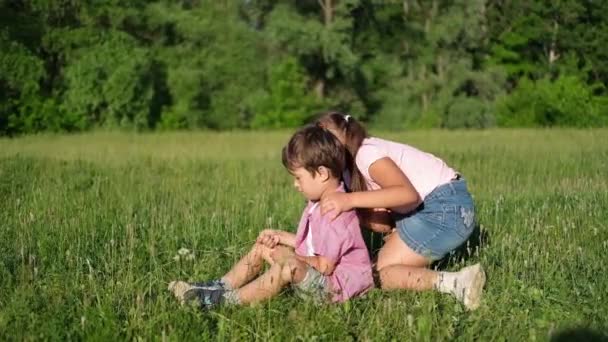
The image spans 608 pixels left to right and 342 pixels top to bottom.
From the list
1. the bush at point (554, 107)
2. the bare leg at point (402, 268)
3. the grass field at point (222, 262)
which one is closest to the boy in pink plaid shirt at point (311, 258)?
the grass field at point (222, 262)

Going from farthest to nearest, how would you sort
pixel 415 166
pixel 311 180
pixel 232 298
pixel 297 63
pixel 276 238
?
pixel 297 63, pixel 415 166, pixel 276 238, pixel 311 180, pixel 232 298

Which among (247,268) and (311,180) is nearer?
(311,180)

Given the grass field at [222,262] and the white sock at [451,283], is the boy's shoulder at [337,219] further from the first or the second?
the white sock at [451,283]

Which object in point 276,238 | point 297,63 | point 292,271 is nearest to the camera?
point 292,271

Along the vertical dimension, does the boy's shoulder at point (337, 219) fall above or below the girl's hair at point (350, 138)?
below

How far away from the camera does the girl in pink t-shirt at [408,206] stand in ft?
14.9

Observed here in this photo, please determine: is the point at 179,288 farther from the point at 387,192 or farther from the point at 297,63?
the point at 297,63

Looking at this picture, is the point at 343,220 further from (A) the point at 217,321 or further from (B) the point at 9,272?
(B) the point at 9,272

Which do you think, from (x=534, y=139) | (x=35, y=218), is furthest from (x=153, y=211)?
(x=534, y=139)

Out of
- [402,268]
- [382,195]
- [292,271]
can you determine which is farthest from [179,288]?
[402,268]

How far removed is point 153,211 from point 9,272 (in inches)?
97.6

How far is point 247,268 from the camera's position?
474 centimetres

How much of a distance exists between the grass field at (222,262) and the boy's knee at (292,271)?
16cm

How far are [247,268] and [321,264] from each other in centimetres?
51
